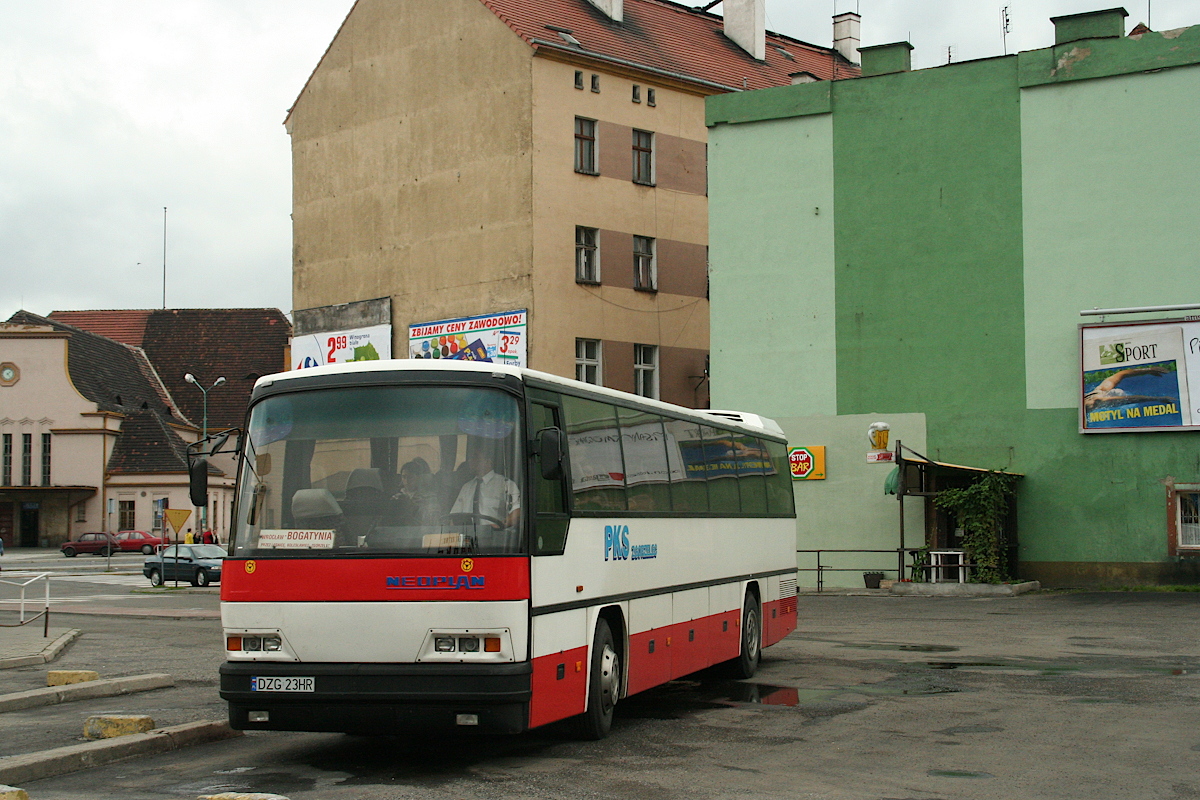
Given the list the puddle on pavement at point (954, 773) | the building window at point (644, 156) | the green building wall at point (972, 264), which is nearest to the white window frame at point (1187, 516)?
the green building wall at point (972, 264)

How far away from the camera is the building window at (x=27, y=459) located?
259 feet

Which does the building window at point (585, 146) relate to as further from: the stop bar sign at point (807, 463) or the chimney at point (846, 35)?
the chimney at point (846, 35)

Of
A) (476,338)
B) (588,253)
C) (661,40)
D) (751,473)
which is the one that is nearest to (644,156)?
(588,253)

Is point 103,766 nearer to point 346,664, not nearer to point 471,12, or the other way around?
point 346,664

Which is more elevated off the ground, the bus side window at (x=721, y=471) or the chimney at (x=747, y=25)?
the chimney at (x=747, y=25)

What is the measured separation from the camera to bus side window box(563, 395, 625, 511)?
11.1 m

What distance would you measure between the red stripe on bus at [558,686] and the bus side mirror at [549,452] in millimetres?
1282

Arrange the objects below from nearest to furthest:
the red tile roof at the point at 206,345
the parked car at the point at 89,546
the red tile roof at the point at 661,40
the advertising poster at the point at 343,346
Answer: the red tile roof at the point at 661,40 → the advertising poster at the point at 343,346 → the parked car at the point at 89,546 → the red tile roof at the point at 206,345

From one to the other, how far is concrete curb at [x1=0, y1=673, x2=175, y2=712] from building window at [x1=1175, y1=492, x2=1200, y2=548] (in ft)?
75.6

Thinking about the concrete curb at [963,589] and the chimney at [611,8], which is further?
the chimney at [611,8]

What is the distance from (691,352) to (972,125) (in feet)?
50.1

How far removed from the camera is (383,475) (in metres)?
9.82

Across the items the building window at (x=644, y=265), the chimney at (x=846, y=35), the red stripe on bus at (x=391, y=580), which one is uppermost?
the chimney at (x=846, y=35)

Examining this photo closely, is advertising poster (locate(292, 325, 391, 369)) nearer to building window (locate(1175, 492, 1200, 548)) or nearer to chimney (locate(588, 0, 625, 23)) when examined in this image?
chimney (locate(588, 0, 625, 23))
